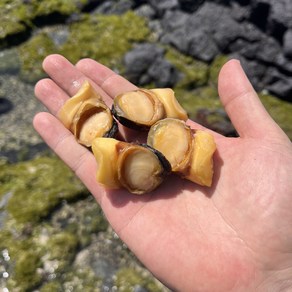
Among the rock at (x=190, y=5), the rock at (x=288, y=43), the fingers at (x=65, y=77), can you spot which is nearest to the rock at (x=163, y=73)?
the rock at (x=190, y=5)

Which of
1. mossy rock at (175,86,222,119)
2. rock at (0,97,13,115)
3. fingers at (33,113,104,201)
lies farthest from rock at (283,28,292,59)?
rock at (0,97,13,115)

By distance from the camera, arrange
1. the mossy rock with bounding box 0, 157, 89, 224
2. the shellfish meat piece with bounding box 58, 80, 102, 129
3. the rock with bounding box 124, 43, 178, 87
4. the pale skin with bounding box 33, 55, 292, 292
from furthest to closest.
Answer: the rock with bounding box 124, 43, 178, 87
the mossy rock with bounding box 0, 157, 89, 224
the shellfish meat piece with bounding box 58, 80, 102, 129
the pale skin with bounding box 33, 55, 292, 292

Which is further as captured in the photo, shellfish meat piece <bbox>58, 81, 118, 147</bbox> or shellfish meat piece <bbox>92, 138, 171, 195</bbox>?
shellfish meat piece <bbox>58, 81, 118, 147</bbox>

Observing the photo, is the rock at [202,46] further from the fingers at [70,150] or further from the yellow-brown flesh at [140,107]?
the fingers at [70,150]

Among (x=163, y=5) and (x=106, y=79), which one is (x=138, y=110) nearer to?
(x=106, y=79)

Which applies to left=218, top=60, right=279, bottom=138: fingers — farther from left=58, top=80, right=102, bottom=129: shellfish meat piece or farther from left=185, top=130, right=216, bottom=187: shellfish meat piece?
left=58, top=80, right=102, bottom=129: shellfish meat piece

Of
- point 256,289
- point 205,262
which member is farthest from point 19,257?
point 256,289
